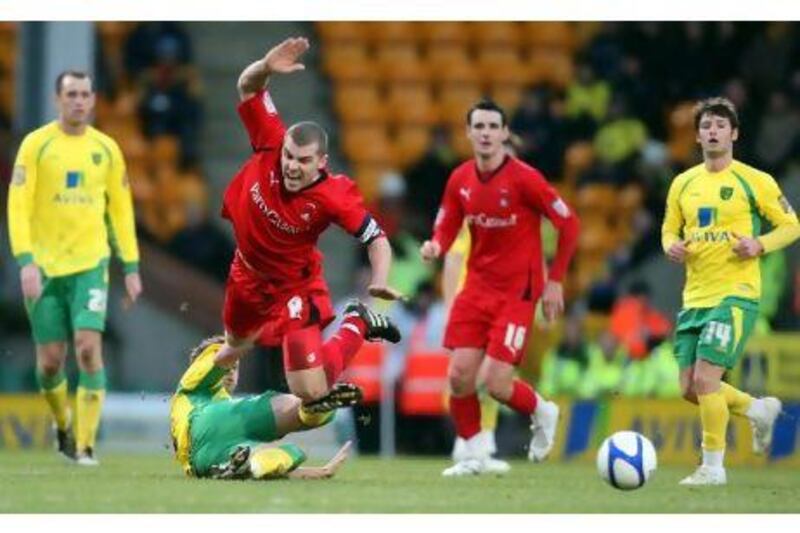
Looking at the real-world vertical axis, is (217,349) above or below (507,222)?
below

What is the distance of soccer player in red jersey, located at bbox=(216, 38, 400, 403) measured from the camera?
11.3 metres

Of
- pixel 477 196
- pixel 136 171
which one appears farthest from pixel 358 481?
pixel 136 171

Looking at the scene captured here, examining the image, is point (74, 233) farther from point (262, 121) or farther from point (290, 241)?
point (262, 121)

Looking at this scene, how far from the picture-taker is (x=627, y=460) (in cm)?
1098

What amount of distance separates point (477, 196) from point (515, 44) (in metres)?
10.9

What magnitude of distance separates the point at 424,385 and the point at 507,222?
4.72 m

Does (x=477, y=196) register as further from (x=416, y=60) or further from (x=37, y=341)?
(x=416, y=60)

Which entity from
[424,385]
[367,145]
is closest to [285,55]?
[424,385]

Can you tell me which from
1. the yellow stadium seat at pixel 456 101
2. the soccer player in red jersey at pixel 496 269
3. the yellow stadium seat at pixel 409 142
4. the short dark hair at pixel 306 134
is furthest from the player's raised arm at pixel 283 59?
the yellow stadium seat at pixel 456 101

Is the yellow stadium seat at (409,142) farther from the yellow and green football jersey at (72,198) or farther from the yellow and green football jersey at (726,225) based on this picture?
the yellow and green football jersey at (726,225)

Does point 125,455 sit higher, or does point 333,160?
point 333,160

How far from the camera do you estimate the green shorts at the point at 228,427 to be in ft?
37.6

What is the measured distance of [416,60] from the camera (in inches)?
937

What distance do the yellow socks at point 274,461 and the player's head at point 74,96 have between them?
2.83 m
